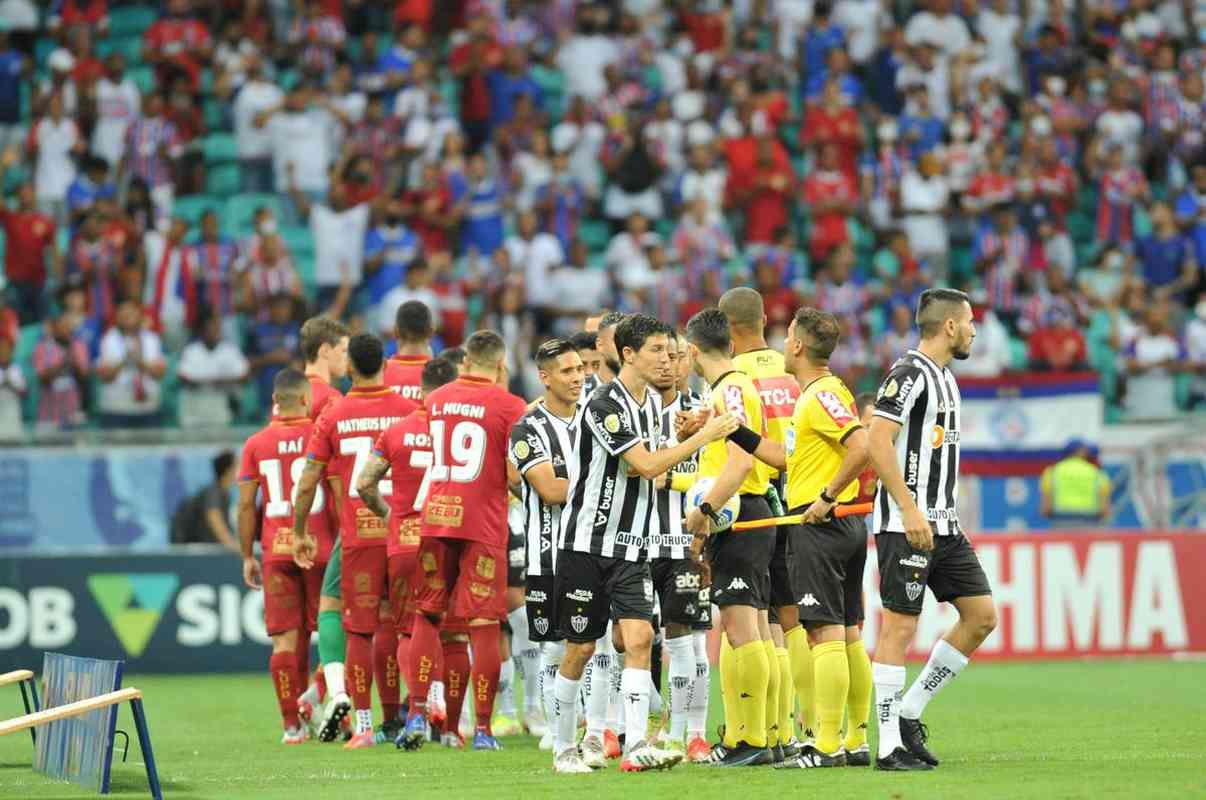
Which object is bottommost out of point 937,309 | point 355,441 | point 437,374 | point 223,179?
point 355,441

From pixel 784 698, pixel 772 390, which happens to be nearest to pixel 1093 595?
pixel 784 698

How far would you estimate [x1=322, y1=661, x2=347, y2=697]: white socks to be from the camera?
41.9 ft

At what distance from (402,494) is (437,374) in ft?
2.96

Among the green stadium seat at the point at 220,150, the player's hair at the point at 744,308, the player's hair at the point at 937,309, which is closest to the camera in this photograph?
the player's hair at the point at 937,309

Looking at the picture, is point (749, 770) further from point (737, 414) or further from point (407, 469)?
point (407, 469)

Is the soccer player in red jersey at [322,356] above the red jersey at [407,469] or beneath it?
above

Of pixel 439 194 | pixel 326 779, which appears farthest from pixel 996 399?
pixel 326 779

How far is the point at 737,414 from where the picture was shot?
9977 mm

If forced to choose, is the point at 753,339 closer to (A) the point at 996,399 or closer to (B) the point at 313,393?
(B) the point at 313,393

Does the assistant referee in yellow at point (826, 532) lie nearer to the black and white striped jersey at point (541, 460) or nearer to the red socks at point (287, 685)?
the black and white striped jersey at point (541, 460)

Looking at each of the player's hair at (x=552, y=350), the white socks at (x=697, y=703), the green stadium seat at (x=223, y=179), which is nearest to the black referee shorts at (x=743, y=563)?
the white socks at (x=697, y=703)

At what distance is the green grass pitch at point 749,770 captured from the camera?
9469mm

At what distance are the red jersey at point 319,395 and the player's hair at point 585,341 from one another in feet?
6.17

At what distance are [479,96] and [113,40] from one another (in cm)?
518
